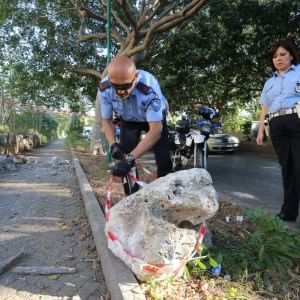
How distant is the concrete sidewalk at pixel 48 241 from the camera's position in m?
2.91

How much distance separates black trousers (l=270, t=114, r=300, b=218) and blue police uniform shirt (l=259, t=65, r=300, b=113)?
137 mm

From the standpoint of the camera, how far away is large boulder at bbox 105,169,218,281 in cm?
249

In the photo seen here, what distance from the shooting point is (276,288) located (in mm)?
2627

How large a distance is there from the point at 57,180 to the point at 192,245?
597cm

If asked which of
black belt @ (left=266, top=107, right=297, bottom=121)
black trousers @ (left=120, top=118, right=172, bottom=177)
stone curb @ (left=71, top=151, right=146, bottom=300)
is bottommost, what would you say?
stone curb @ (left=71, top=151, right=146, bottom=300)

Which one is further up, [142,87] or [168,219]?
[142,87]

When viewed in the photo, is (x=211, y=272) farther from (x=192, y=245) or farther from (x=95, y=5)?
(x=95, y=5)

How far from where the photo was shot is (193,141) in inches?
275

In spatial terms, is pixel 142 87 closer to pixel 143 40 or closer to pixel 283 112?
pixel 283 112

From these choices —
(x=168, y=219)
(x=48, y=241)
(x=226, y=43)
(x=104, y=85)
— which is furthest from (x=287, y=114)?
(x=226, y=43)

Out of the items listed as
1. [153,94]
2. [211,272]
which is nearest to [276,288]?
[211,272]

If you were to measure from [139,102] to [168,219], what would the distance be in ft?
3.41

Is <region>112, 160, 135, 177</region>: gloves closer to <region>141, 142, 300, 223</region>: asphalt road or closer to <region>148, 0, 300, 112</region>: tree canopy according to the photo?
<region>141, 142, 300, 223</region>: asphalt road

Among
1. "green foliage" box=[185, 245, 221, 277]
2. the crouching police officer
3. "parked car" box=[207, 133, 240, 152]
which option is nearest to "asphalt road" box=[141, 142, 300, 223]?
"green foliage" box=[185, 245, 221, 277]
